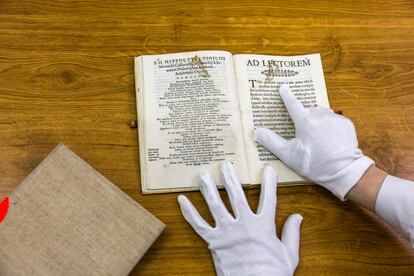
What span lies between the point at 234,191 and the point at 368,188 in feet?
0.73

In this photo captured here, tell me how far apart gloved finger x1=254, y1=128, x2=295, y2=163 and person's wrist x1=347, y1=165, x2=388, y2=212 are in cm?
13

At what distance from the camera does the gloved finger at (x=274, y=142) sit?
2.08 ft

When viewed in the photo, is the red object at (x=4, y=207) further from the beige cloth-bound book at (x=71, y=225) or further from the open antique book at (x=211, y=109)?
the open antique book at (x=211, y=109)

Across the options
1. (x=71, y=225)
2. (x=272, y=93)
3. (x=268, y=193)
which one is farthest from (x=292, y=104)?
(x=71, y=225)

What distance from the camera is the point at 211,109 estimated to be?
0.67 m

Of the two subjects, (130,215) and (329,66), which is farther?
(329,66)

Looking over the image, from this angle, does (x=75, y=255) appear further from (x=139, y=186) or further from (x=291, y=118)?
(x=291, y=118)

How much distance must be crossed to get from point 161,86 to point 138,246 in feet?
0.96

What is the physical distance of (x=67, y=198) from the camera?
0.55 meters

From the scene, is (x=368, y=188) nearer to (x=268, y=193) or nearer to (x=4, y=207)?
(x=268, y=193)

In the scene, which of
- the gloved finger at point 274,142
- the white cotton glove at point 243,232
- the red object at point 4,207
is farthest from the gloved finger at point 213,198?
the red object at point 4,207

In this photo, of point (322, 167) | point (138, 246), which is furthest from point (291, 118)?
point (138, 246)

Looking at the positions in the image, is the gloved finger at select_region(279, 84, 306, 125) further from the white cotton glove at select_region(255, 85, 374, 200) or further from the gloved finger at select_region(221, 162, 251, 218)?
the gloved finger at select_region(221, 162, 251, 218)

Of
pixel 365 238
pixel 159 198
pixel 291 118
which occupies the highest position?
pixel 291 118
